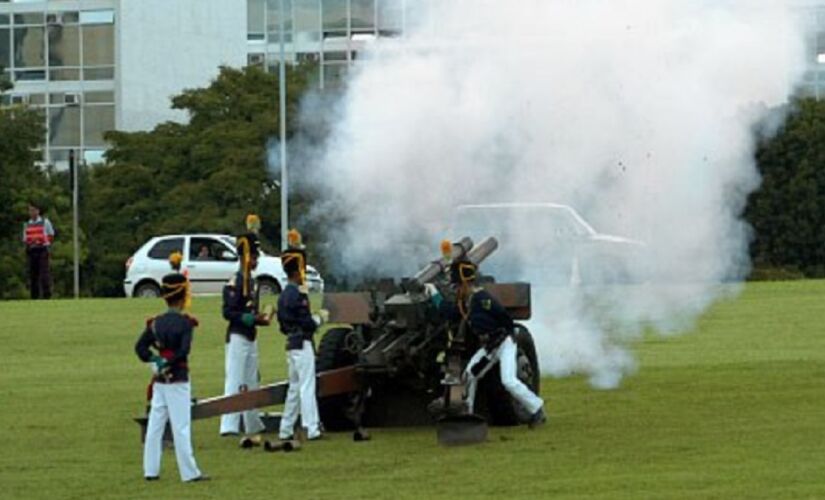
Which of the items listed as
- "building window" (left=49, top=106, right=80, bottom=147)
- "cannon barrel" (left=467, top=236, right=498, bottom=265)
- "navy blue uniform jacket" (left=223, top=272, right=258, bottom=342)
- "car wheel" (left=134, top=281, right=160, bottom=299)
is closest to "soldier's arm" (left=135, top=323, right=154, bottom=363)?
"navy blue uniform jacket" (left=223, top=272, right=258, bottom=342)

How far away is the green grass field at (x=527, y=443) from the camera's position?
71.0ft

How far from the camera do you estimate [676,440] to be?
24859mm

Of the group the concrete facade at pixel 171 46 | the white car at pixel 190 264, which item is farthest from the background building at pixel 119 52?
the white car at pixel 190 264

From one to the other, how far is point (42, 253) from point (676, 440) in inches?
1229

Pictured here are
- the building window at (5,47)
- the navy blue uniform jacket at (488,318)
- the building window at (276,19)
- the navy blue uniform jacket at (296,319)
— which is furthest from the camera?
the building window at (5,47)

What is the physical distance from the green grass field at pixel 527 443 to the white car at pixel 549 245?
1.74 metres

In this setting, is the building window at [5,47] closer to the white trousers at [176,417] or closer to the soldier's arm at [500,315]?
the soldier's arm at [500,315]

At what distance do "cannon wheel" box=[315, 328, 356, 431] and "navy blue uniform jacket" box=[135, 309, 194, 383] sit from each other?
426 cm

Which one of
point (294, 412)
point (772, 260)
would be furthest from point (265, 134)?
point (294, 412)

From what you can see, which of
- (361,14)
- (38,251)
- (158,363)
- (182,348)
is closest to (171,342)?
(182,348)

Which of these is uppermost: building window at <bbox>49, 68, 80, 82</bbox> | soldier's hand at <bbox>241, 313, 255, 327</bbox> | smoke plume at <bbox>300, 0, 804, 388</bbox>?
building window at <bbox>49, 68, 80, 82</bbox>

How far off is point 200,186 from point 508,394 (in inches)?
2079

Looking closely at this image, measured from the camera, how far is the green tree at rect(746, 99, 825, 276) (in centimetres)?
7606

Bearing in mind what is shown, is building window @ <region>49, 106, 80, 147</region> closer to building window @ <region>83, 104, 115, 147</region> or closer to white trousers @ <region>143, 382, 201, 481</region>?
building window @ <region>83, 104, 115, 147</region>
